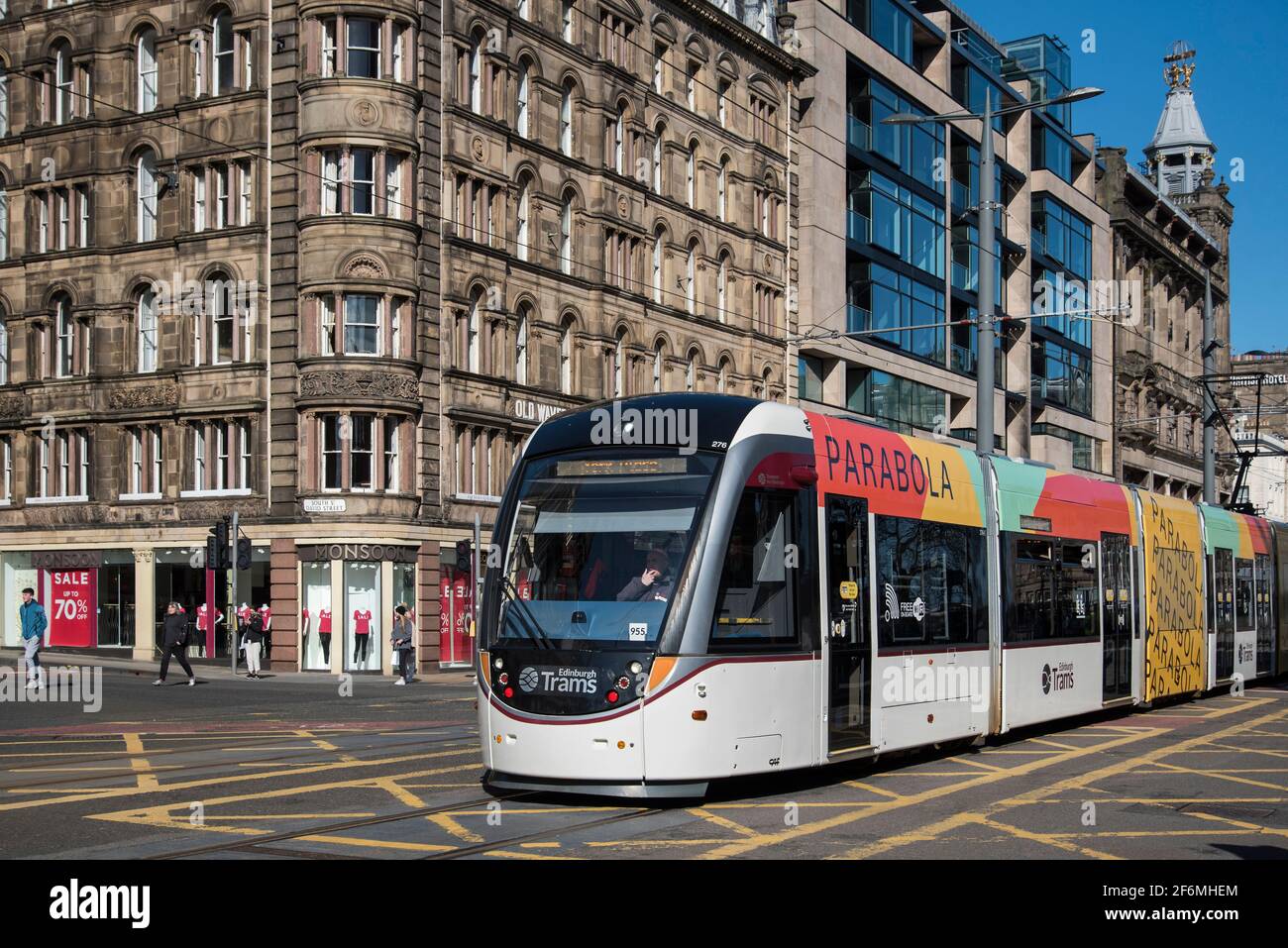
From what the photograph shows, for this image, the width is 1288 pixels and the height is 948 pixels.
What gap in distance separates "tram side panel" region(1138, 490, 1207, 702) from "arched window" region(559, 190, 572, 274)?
2233cm

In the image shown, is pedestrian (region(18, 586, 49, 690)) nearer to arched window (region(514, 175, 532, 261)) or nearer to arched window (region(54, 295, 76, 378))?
arched window (region(54, 295, 76, 378))

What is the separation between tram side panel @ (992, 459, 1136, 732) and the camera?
61.2ft

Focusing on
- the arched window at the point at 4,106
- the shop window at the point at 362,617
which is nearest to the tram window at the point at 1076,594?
the shop window at the point at 362,617

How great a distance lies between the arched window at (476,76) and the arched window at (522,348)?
5.38 metres

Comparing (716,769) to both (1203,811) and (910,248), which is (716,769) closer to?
(1203,811)

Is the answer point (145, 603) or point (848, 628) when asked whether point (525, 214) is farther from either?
point (848, 628)

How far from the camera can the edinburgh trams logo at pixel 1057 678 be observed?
1952cm

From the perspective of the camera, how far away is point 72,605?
147 feet

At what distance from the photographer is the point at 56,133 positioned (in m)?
44.6

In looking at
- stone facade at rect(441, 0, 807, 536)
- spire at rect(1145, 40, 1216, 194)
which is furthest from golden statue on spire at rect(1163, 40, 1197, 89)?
stone facade at rect(441, 0, 807, 536)

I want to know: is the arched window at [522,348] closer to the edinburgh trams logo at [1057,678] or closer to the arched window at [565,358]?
the arched window at [565,358]

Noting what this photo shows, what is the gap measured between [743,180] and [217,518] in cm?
2087

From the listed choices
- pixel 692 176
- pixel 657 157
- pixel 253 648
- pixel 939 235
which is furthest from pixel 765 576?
pixel 939 235
